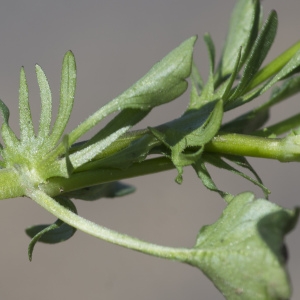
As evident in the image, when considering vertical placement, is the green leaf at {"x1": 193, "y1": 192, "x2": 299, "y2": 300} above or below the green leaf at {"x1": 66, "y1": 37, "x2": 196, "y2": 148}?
below

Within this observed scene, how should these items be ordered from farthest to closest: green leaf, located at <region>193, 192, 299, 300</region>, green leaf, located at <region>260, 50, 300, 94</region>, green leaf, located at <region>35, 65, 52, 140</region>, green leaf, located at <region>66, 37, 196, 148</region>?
green leaf, located at <region>260, 50, 300, 94</region>, green leaf, located at <region>35, 65, 52, 140</region>, green leaf, located at <region>66, 37, 196, 148</region>, green leaf, located at <region>193, 192, 299, 300</region>

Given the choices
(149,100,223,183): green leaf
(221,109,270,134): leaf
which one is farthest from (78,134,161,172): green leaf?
(221,109,270,134): leaf

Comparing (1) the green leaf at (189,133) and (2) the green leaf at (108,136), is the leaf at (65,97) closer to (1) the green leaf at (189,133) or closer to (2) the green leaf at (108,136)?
(2) the green leaf at (108,136)

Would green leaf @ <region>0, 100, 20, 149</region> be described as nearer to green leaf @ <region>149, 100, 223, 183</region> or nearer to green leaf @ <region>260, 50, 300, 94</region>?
green leaf @ <region>149, 100, 223, 183</region>

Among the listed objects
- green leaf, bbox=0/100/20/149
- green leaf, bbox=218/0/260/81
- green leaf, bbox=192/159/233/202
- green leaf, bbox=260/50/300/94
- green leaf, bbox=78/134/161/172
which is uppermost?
green leaf, bbox=0/100/20/149

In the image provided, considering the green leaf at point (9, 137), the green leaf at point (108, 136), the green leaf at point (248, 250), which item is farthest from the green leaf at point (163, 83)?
the green leaf at point (248, 250)

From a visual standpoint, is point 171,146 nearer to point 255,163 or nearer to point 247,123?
point 247,123
